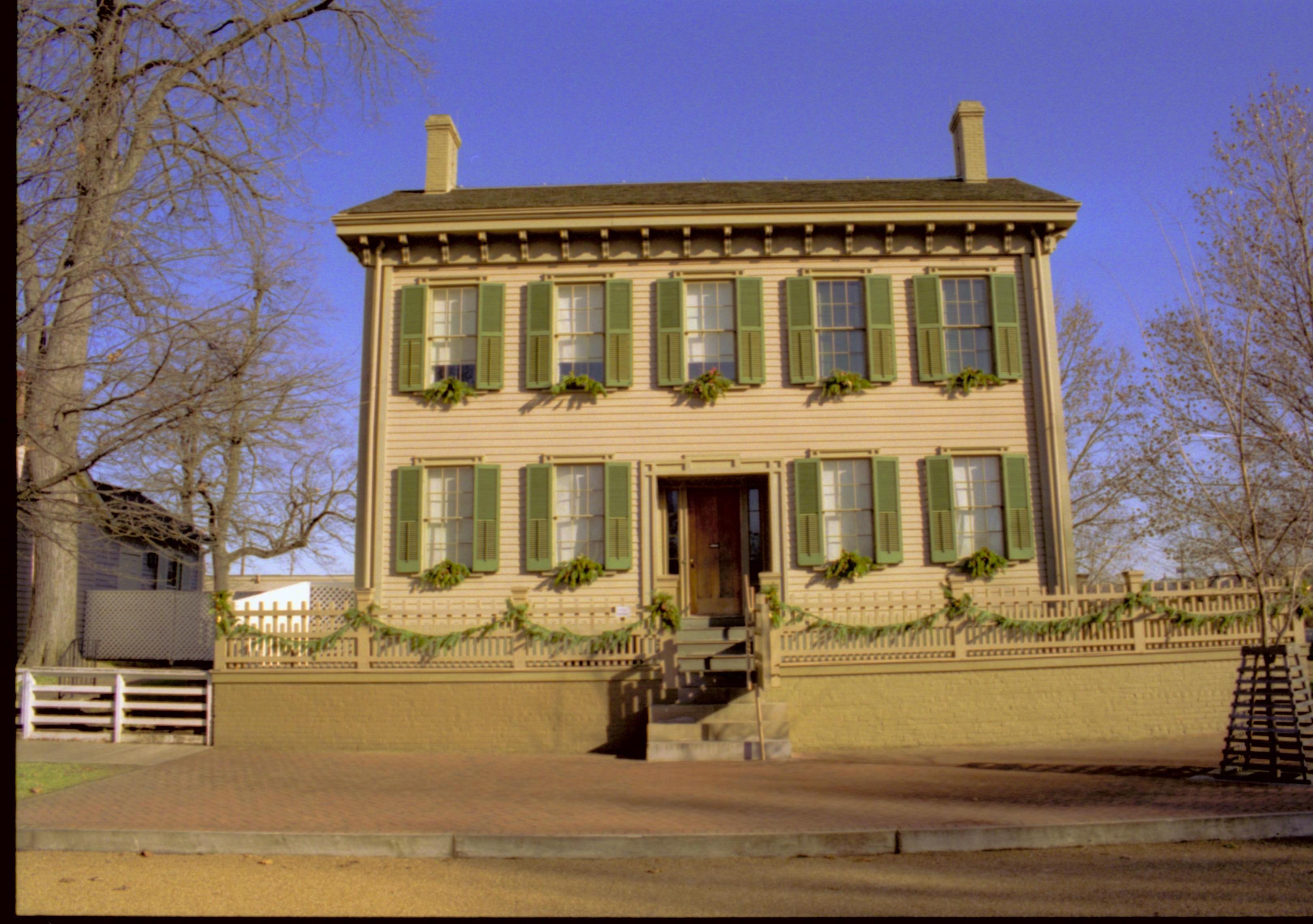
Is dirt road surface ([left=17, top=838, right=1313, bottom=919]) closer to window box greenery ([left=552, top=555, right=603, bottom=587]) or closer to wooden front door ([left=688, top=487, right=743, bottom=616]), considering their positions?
window box greenery ([left=552, top=555, right=603, bottom=587])

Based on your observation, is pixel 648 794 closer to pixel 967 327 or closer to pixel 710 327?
pixel 710 327

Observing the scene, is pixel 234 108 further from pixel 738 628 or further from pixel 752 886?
pixel 752 886

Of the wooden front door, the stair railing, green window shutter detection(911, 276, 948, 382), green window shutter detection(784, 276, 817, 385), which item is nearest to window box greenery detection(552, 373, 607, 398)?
the wooden front door

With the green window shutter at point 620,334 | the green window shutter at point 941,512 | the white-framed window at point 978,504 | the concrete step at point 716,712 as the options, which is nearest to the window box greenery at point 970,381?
the white-framed window at point 978,504

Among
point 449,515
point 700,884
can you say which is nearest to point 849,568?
point 449,515

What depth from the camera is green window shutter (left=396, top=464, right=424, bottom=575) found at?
49.5 feet

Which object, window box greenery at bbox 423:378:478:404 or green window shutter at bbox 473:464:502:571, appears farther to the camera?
window box greenery at bbox 423:378:478:404

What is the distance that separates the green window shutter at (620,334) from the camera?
50.7 ft

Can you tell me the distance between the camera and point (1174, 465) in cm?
2181

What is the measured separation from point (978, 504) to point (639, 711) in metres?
6.19

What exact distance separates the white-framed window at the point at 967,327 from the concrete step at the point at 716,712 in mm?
6330

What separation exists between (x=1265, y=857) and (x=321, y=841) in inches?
250

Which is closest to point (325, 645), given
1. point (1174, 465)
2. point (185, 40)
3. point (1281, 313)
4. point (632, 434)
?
point (632, 434)

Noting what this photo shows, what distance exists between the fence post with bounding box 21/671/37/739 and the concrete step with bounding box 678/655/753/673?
829cm
